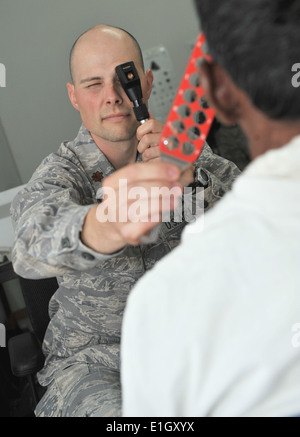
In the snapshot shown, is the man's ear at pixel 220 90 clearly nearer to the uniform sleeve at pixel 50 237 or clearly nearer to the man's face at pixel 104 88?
the uniform sleeve at pixel 50 237

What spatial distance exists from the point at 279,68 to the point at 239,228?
0.17 meters

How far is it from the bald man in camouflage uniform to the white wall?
86cm

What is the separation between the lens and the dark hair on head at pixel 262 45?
50 cm

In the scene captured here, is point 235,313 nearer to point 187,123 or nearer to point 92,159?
point 187,123

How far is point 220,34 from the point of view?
0.54 metres

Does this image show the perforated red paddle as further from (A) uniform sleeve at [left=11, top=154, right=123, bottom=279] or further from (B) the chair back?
(B) the chair back

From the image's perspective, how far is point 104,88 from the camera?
55.1 inches

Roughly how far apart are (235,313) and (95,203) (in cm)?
89

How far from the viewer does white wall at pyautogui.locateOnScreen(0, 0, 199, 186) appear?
230 centimetres

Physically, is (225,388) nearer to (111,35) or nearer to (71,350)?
(71,350)

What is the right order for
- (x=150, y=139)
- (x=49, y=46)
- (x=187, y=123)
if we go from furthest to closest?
(x=49, y=46) < (x=150, y=139) < (x=187, y=123)

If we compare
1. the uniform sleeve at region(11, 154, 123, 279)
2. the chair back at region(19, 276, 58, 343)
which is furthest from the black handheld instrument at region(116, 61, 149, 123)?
the chair back at region(19, 276, 58, 343)

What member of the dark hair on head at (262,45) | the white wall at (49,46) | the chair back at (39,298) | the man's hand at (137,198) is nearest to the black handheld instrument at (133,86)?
the man's hand at (137,198)

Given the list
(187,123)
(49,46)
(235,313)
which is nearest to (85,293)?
(187,123)
